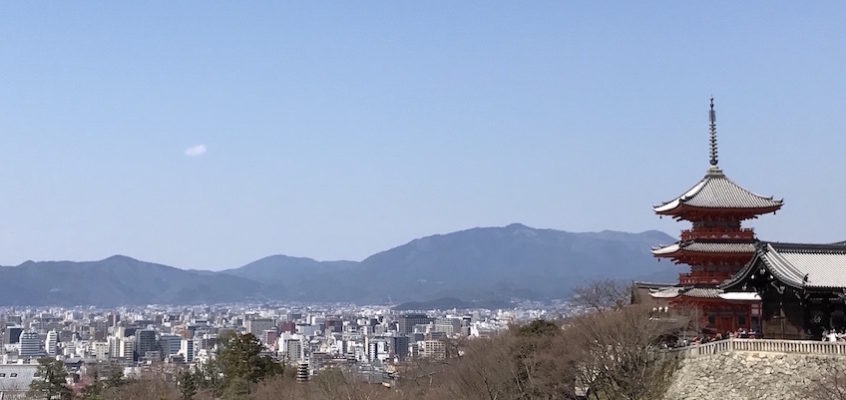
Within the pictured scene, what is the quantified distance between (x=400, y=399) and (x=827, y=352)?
13898mm

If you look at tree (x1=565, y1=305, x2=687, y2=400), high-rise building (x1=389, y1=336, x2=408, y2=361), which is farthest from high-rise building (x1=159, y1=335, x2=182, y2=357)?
tree (x1=565, y1=305, x2=687, y2=400)

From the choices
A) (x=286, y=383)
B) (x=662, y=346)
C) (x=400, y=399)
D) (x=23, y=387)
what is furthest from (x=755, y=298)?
(x=23, y=387)

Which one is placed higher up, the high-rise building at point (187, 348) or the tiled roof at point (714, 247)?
the tiled roof at point (714, 247)

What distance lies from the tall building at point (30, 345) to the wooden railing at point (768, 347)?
128256mm

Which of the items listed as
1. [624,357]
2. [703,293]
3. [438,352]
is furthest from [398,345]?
[624,357]

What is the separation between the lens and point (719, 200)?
25562mm

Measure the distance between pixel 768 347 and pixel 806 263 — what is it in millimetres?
2478

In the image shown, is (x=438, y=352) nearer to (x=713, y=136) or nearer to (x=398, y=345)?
(x=713, y=136)

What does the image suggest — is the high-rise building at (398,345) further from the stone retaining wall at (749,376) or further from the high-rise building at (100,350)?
the stone retaining wall at (749,376)

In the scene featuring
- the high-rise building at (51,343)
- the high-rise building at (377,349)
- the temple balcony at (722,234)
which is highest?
the temple balcony at (722,234)

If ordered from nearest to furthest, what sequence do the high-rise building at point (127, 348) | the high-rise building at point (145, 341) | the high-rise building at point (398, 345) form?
the high-rise building at point (127, 348)
the high-rise building at point (398, 345)
the high-rise building at point (145, 341)

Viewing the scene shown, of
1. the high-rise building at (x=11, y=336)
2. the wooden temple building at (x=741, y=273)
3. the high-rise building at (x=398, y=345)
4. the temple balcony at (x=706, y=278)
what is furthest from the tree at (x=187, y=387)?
the high-rise building at (x=11, y=336)

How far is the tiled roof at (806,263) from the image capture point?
62.5 feet

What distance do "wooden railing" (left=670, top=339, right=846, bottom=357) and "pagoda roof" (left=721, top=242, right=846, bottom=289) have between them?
127 centimetres
